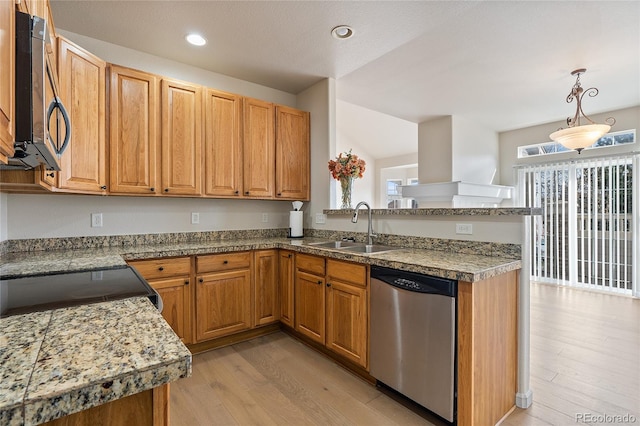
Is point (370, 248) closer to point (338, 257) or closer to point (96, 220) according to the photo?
point (338, 257)

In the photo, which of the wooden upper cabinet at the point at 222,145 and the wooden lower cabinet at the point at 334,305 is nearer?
the wooden lower cabinet at the point at 334,305

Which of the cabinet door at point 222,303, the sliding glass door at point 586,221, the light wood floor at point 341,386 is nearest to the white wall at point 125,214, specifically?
the cabinet door at point 222,303

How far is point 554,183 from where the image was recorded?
215 inches

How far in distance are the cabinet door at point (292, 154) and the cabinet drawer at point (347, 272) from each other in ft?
4.29

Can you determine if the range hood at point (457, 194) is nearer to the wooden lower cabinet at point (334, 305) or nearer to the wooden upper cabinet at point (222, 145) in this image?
the wooden lower cabinet at point (334, 305)

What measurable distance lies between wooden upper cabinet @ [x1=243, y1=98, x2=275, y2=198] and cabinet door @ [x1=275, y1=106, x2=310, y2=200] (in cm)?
9

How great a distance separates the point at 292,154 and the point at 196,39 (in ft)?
4.69

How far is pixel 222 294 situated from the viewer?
2.79 meters

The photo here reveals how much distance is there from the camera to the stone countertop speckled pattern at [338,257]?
1672 mm

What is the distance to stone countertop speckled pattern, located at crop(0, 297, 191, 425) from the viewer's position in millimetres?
526

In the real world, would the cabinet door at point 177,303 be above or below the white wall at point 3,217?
below

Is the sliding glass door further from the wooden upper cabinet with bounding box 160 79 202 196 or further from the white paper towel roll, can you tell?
the wooden upper cabinet with bounding box 160 79 202 196

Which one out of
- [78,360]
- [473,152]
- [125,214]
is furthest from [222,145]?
[473,152]

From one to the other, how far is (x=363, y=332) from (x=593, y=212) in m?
5.06
